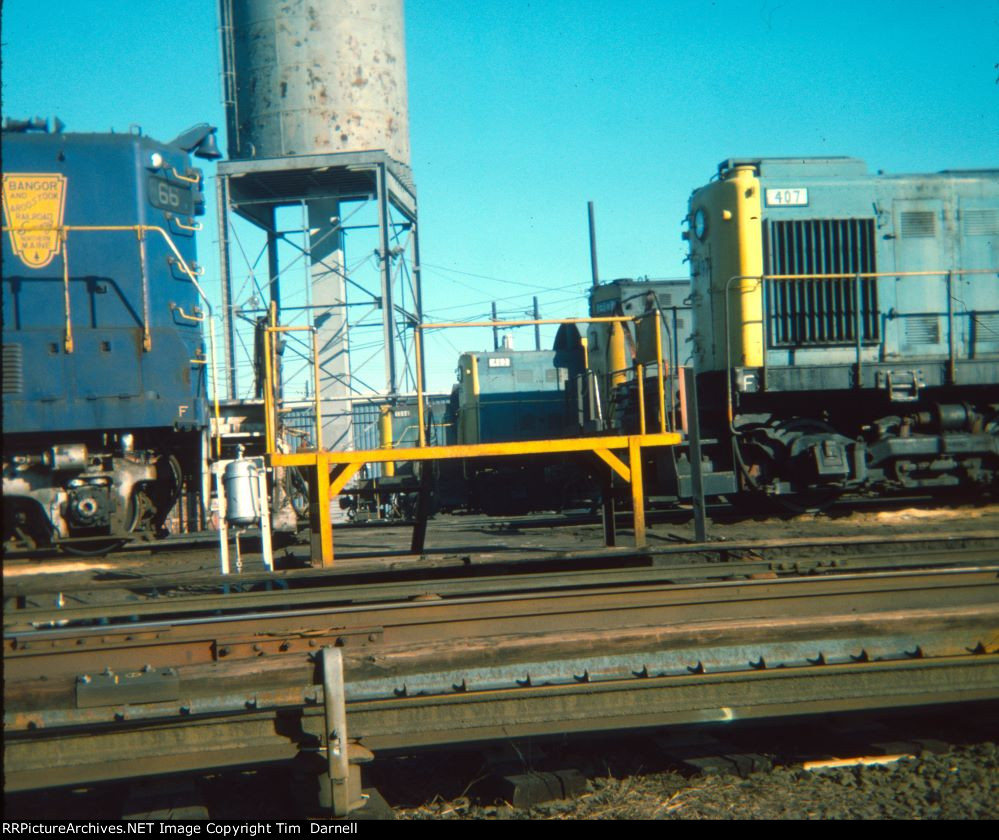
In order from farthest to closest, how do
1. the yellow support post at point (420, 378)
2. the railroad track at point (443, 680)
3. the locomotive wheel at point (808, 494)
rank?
the locomotive wheel at point (808, 494), the yellow support post at point (420, 378), the railroad track at point (443, 680)

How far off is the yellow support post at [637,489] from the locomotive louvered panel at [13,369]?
19.1 ft

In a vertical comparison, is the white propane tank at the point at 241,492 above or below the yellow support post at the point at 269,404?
below

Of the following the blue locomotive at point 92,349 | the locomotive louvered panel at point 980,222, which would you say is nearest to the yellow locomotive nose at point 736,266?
the locomotive louvered panel at point 980,222

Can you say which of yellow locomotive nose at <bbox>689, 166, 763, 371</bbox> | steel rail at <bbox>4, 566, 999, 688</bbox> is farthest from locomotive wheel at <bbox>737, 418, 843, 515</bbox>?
steel rail at <bbox>4, 566, 999, 688</bbox>

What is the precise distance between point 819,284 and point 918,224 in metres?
1.42

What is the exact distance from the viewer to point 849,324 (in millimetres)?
10234

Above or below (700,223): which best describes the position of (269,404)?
below

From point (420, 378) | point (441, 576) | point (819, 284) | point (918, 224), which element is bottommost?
point (441, 576)

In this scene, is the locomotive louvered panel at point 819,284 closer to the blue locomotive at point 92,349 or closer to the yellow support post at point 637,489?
the yellow support post at point 637,489

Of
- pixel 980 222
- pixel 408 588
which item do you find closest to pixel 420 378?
pixel 408 588

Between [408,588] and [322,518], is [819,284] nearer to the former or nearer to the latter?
[322,518]

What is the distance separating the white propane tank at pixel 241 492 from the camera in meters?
7.26

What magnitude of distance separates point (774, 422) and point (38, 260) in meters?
7.97

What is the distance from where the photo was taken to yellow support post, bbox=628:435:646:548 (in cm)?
688
